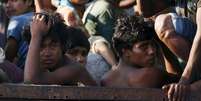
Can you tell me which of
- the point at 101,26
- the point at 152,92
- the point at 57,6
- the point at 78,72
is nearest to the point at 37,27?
the point at 78,72

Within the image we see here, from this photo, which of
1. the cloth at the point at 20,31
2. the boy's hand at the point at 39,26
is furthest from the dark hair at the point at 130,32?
the cloth at the point at 20,31

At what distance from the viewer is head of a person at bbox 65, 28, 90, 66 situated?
13.6 feet

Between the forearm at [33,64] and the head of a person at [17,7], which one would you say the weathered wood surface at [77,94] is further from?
the head of a person at [17,7]

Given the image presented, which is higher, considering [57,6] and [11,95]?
[11,95]

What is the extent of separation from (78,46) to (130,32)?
22.3 inches

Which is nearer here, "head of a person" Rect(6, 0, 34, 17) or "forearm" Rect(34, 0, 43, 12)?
"head of a person" Rect(6, 0, 34, 17)

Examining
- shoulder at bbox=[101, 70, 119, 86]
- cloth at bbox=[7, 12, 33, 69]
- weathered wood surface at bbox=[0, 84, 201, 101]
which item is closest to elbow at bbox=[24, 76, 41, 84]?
shoulder at bbox=[101, 70, 119, 86]

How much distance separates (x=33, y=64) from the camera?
365cm

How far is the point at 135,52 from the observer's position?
12.5 ft

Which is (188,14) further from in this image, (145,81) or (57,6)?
(145,81)

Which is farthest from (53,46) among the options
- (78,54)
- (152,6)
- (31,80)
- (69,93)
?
(152,6)

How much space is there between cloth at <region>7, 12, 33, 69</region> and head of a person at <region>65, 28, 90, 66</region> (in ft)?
1.35

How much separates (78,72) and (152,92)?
726 mm

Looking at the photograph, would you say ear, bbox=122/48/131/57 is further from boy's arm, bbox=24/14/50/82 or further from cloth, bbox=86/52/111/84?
cloth, bbox=86/52/111/84
